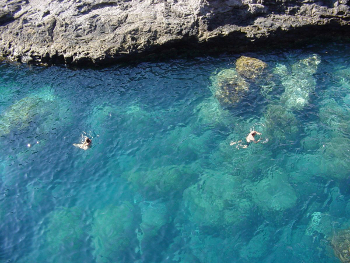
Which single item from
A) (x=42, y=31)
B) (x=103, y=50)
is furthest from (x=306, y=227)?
(x=42, y=31)

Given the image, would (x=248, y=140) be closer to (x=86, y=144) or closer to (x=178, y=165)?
(x=178, y=165)

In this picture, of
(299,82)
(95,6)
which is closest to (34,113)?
(95,6)

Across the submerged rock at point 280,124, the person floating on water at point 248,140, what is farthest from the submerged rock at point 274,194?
the submerged rock at point 280,124

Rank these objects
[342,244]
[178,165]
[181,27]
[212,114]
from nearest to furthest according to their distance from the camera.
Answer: [342,244] → [178,165] → [212,114] → [181,27]

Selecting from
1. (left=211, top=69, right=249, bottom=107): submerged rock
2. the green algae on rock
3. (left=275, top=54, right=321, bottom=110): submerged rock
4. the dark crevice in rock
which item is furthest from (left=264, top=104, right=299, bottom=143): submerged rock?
the dark crevice in rock

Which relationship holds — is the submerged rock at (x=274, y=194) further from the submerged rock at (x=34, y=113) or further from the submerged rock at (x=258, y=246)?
the submerged rock at (x=34, y=113)
